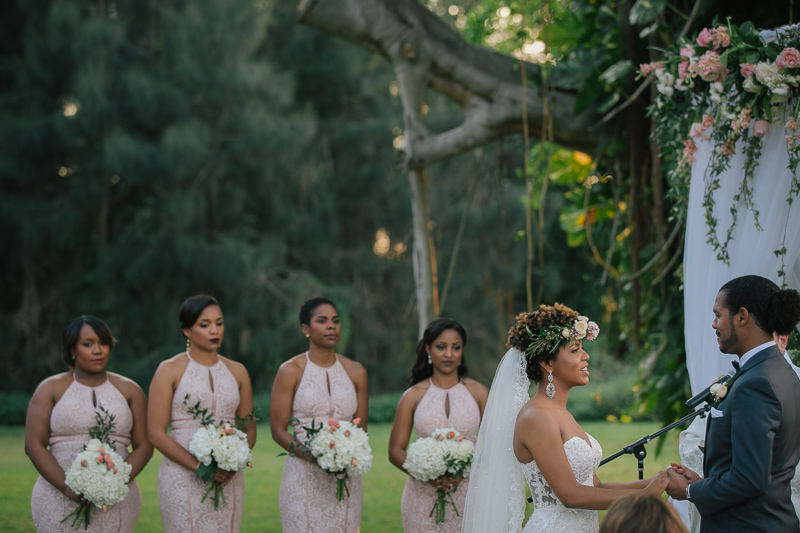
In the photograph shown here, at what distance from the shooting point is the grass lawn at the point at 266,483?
7105mm

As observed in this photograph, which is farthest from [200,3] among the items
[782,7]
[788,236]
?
[788,236]

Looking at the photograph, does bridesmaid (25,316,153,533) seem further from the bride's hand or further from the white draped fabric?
the white draped fabric

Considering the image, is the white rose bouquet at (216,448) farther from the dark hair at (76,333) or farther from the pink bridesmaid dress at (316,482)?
the dark hair at (76,333)

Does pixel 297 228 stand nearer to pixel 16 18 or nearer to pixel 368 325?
pixel 368 325

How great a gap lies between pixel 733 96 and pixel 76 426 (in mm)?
4145

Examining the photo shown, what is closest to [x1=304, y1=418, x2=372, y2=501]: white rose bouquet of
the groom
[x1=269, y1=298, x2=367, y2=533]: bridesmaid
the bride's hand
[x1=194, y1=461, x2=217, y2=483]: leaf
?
[x1=269, y1=298, x2=367, y2=533]: bridesmaid

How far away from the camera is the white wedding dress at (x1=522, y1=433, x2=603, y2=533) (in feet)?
11.1

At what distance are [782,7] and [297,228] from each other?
41.5 ft

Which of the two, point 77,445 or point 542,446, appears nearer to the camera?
point 542,446

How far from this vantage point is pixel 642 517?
2.35 metres

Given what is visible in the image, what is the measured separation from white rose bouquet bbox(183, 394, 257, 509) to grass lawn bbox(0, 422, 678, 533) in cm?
275

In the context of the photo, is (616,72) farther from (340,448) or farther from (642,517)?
(642,517)

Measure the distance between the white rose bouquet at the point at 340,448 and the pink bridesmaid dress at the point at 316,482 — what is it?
0.23 metres

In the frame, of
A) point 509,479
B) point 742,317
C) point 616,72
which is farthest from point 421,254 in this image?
point 742,317
